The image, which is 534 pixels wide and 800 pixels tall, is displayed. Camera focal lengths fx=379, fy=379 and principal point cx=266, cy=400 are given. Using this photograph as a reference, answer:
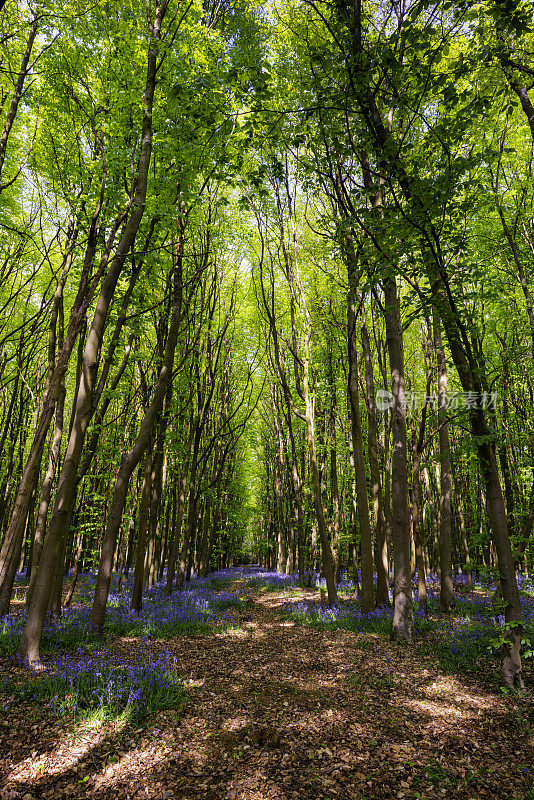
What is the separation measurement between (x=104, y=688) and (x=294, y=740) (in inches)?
91.1

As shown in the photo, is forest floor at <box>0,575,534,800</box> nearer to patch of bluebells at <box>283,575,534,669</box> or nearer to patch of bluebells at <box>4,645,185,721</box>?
patch of bluebells at <box>4,645,185,721</box>

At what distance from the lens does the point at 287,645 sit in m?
7.55

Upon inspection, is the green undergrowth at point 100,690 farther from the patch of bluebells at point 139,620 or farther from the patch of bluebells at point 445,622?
the patch of bluebells at point 445,622

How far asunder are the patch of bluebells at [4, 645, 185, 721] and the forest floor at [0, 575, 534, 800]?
88mm

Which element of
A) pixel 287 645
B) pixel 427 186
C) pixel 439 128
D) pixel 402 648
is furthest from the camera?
pixel 287 645

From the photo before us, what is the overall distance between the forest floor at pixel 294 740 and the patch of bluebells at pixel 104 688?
0.29ft

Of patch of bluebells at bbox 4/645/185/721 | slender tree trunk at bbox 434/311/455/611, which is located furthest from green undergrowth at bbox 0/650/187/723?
slender tree trunk at bbox 434/311/455/611

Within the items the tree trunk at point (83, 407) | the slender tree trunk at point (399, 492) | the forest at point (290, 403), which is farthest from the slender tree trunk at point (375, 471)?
the tree trunk at point (83, 407)

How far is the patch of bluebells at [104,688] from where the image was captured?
4.20m

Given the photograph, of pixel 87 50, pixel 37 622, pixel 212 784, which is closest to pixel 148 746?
pixel 212 784

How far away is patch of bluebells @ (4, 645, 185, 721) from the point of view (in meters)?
Result: 4.20

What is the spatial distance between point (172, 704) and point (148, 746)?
2.73 feet

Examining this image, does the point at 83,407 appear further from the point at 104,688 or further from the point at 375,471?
the point at 375,471

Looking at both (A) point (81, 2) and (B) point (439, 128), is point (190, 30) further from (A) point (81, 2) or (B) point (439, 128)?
(B) point (439, 128)
